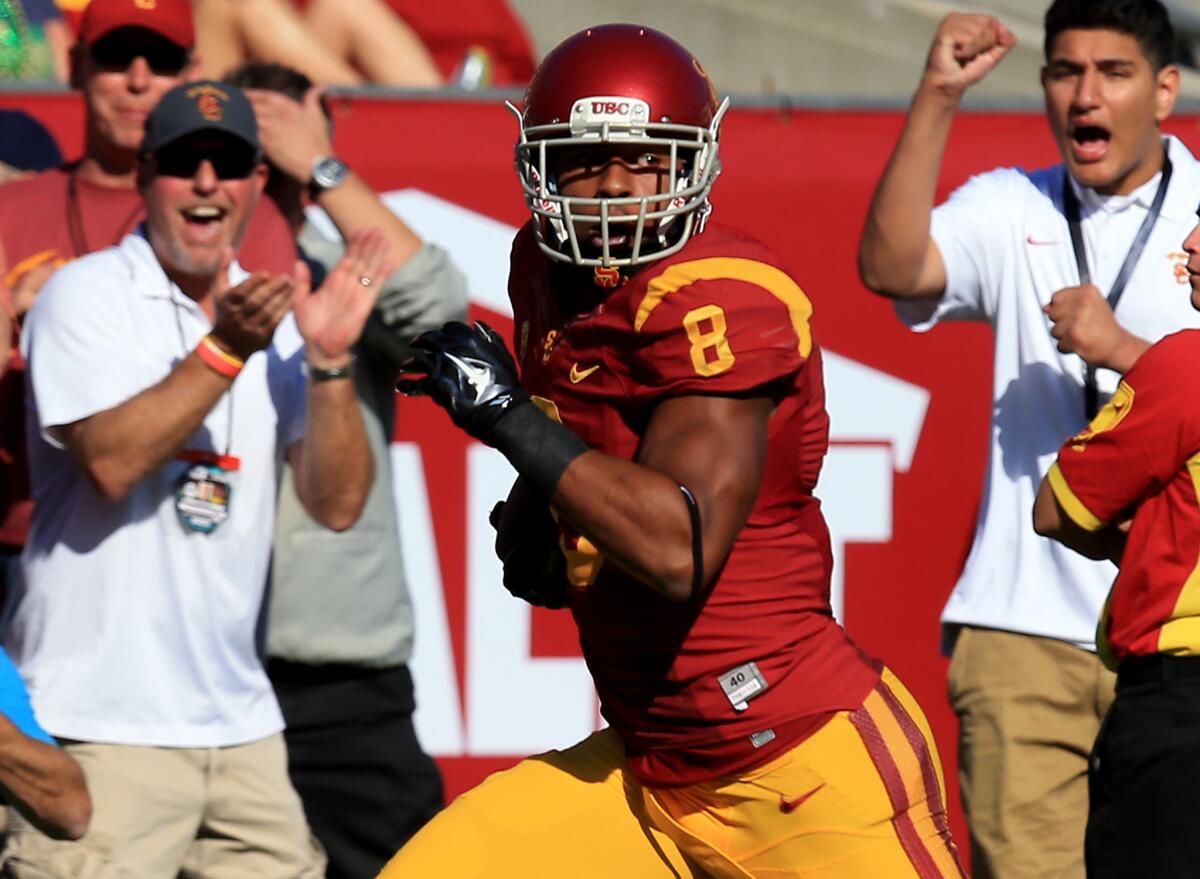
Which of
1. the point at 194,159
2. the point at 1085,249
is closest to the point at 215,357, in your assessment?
the point at 194,159

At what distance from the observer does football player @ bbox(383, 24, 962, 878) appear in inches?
126

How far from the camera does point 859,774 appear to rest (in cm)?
344

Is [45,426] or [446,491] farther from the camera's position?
[446,491]

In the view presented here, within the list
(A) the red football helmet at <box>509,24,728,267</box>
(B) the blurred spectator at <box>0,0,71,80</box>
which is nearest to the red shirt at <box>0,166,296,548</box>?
(B) the blurred spectator at <box>0,0,71,80</box>

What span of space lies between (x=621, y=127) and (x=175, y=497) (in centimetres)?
149

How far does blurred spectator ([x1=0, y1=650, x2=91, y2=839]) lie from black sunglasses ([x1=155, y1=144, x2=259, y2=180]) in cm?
134

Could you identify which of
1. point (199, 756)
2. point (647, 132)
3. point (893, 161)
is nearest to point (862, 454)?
point (893, 161)

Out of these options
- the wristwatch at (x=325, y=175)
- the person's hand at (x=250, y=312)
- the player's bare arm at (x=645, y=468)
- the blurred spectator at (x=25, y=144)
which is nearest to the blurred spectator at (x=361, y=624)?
the wristwatch at (x=325, y=175)

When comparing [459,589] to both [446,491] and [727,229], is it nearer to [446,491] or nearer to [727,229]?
[446,491]

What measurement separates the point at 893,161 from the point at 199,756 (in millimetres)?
1922

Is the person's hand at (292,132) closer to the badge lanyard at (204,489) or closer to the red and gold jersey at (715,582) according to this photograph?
the badge lanyard at (204,489)

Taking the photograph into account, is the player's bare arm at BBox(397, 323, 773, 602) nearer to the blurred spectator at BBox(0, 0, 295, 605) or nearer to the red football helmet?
the red football helmet

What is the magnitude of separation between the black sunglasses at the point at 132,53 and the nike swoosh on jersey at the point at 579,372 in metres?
1.99

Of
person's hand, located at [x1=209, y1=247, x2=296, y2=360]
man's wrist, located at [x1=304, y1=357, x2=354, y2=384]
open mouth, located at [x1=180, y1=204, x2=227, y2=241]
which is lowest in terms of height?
man's wrist, located at [x1=304, y1=357, x2=354, y2=384]
